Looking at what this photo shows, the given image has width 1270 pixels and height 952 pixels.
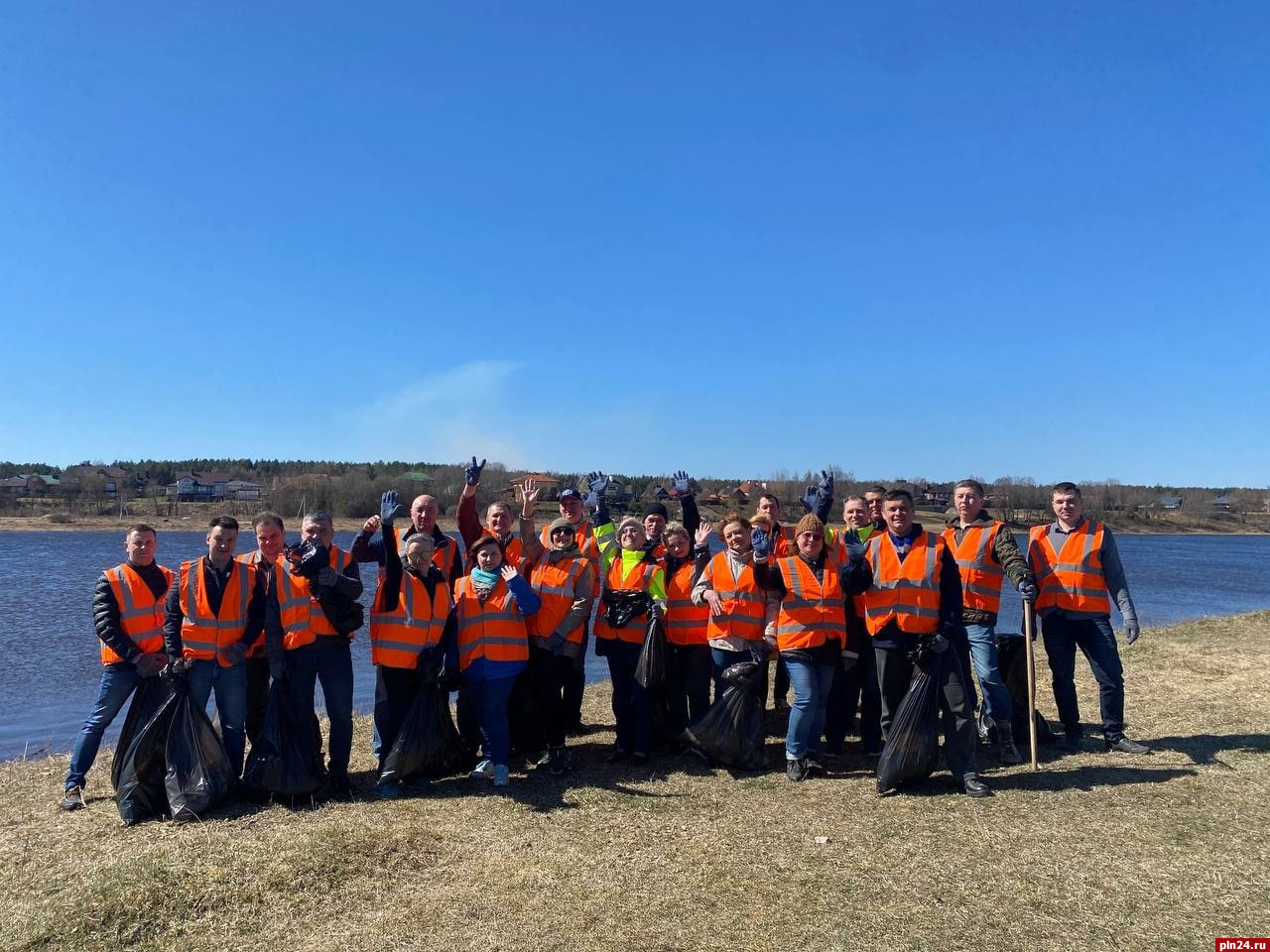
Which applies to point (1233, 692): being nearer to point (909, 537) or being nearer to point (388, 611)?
point (909, 537)

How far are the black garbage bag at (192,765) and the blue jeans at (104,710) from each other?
63cm

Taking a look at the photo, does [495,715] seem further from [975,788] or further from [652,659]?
[975,788]

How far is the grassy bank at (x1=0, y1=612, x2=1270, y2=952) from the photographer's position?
377cm

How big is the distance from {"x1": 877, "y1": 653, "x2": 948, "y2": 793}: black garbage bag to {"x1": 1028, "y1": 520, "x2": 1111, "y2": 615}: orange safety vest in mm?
1578

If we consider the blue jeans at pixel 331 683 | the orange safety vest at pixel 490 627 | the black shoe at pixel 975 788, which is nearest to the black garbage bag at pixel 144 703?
the blue jeans at pixel 331 683

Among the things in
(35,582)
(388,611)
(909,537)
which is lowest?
(35,582)

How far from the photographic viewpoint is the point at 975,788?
537 centimetres

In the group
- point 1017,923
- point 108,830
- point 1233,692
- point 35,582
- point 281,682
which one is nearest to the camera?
point 1017,923

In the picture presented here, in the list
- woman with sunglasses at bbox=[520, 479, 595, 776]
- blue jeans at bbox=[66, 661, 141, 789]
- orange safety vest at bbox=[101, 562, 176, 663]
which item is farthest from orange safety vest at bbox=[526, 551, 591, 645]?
blue jeans at bbox=[66, 661, 141, 789]

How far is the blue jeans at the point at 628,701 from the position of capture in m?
6.54

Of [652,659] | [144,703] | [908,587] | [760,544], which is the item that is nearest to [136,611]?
[144,703]

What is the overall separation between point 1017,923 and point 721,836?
1.63 metres

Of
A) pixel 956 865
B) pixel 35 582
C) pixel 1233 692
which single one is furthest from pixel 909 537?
pixel 35 582

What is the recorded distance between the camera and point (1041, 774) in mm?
5797
